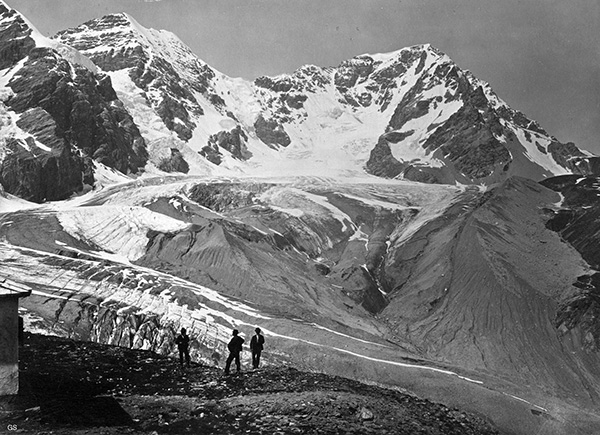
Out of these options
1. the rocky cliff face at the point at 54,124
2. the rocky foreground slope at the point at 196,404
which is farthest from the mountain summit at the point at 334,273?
the rocky foreground slope at the point at 196,404

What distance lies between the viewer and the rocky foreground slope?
20109 mm

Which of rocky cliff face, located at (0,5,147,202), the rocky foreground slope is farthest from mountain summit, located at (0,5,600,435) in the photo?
the rocky foreground slope

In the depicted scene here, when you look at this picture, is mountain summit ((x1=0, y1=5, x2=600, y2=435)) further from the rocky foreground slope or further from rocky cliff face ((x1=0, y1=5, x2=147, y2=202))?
the rocky foreground slope

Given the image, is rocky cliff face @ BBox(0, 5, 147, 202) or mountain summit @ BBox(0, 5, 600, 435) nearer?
mountain summit @ BBox(0, 5, 600, 435)

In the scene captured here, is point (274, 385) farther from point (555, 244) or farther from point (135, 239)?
point (555, 244)

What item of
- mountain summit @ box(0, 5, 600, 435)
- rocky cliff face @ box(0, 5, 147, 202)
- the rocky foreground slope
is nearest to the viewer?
the rocky foreground slope

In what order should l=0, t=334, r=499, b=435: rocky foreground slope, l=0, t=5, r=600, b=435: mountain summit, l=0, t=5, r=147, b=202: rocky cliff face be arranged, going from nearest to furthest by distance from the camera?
l=0, t=334, r=499, b=435: rocky foreground slope, l=0, t=5, r=600, b=435: mountain summit, l=0, t=5, r=147, b=202: rocky cliff face

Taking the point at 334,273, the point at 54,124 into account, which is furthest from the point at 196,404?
the point at 54,124

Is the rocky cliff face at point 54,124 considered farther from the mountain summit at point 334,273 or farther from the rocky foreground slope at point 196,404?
the rocky foreground slope at point 196,404

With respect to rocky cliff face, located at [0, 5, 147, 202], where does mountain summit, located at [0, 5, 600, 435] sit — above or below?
below

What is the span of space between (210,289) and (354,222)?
46.0 m

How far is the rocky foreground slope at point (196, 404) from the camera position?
20109mm

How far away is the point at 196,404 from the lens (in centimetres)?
2258

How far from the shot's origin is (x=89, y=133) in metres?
153
